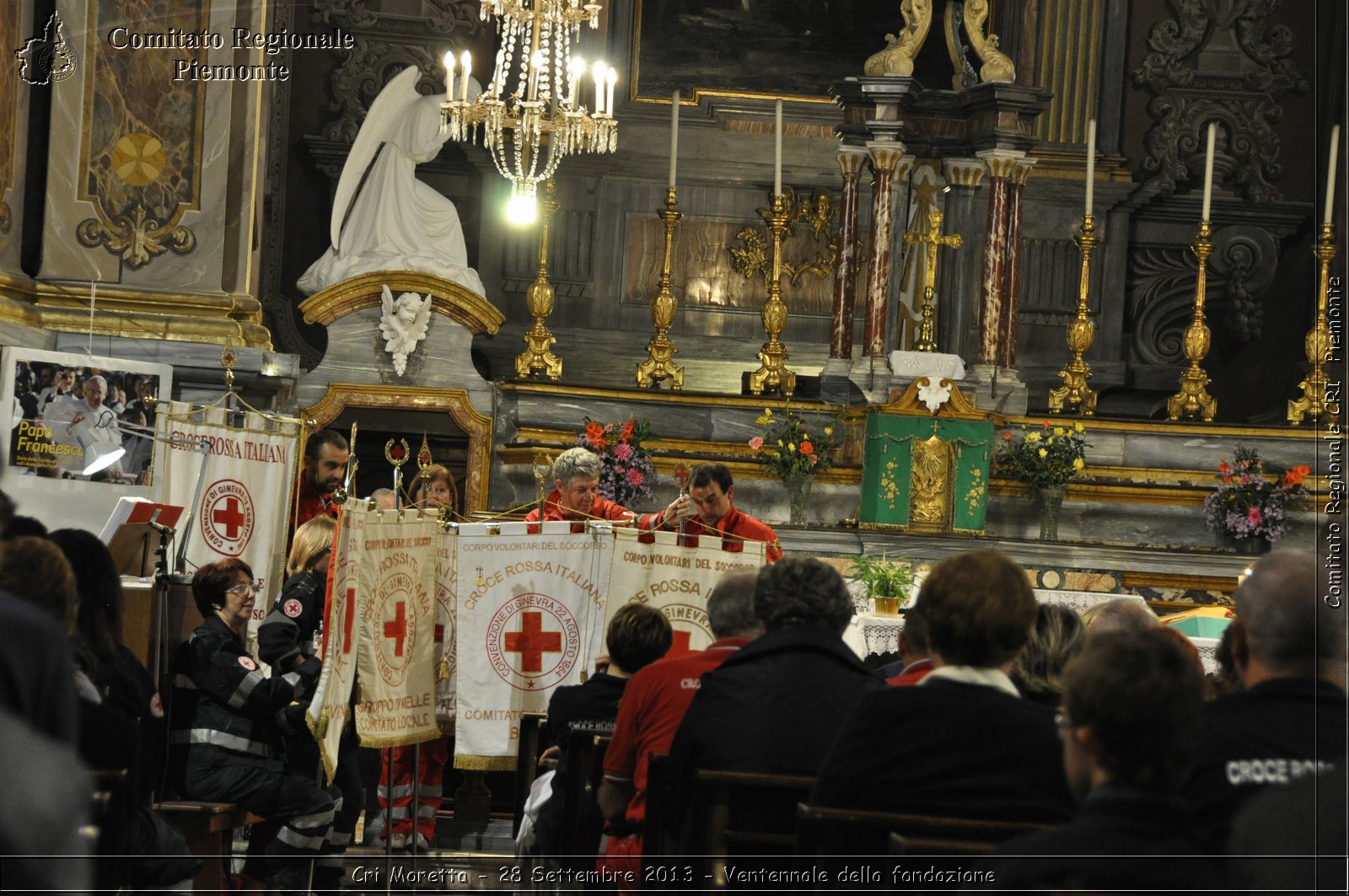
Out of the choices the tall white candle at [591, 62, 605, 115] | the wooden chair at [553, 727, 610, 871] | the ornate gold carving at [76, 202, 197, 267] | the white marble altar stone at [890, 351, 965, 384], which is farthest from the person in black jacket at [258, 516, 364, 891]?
the white marble altar stone at [890, 351, 965, 384]

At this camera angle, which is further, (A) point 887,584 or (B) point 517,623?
(A) point 887,584

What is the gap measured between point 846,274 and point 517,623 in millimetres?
5112

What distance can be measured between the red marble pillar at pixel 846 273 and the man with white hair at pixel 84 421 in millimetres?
4585

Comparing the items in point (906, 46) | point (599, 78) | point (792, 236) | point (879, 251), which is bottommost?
point (879, 251)

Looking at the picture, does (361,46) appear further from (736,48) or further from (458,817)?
(458,817)

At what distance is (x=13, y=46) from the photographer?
9.22 m

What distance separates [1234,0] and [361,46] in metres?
7.03

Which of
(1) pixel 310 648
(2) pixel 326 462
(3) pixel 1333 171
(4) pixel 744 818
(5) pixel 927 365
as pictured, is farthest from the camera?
(3) pixel 1333 171

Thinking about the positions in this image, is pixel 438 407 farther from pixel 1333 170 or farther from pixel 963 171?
pixel 1333 170

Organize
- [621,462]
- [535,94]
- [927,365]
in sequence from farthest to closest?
[927,365] → [621,462] → [535,94]

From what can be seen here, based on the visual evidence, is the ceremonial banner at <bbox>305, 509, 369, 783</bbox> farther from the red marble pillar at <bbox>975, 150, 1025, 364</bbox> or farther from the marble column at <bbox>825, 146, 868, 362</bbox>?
the red marble pillar at <bbox>975, 150, 1025, 364</bbox>

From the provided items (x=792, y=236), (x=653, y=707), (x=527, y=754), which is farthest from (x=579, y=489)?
(x=792, y=236)

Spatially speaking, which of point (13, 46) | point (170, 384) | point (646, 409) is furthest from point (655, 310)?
point (13, 46)

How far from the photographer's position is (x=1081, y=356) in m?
11.1
